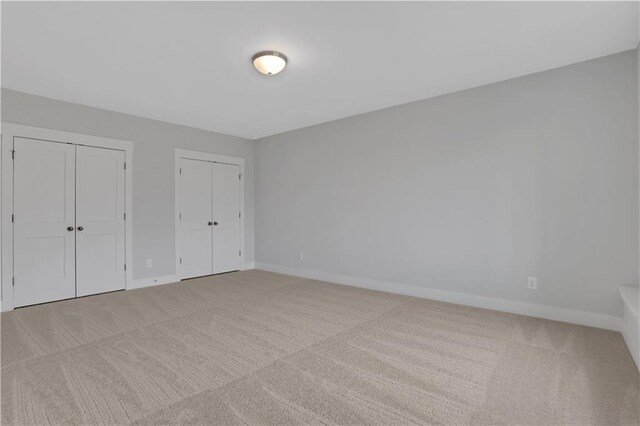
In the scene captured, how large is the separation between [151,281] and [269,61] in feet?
12.2

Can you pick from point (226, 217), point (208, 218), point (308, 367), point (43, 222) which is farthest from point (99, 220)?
point (308, 367)

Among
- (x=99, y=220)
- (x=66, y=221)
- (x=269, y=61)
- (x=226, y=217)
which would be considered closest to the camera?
(x=269, y=61)

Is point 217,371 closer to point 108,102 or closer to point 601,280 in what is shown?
point 601,280

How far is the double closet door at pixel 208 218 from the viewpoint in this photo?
5.17 metres

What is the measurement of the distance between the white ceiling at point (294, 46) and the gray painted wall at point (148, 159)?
327 millimetres

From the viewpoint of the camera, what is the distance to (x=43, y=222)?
3803 mm

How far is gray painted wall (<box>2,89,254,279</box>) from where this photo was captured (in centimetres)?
407

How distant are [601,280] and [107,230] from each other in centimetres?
568

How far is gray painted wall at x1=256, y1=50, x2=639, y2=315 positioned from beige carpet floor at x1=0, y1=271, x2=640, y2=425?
551 millimetres

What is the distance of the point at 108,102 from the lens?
4.00m

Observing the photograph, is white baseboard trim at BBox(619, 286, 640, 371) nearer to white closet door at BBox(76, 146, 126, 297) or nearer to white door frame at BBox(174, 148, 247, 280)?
white door frame at BBox(174, 148, 247, 280)

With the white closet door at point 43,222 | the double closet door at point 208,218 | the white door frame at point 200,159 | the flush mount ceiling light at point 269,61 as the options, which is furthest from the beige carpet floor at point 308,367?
the flush mount ceiling light at point 269,61

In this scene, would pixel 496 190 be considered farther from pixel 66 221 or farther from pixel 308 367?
pixel 66 221

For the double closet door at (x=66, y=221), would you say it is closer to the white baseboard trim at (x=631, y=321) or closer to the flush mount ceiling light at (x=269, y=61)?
the flush mount ceiling light at (x=269, y=61)
